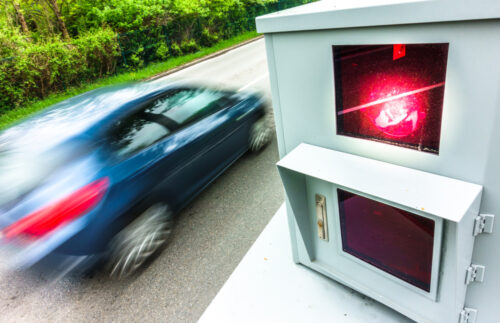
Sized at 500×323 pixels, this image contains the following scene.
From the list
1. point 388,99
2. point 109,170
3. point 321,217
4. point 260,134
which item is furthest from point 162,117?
point 388,99

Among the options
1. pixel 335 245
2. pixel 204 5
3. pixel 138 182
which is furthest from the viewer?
pixel 204 5

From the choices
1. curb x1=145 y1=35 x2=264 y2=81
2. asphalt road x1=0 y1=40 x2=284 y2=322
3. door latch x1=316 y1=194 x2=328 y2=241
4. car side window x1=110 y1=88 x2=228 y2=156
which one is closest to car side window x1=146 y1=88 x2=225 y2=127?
car side window x1=110 y1=88 x2=228 y2=156

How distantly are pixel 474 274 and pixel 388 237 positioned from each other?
416 mm

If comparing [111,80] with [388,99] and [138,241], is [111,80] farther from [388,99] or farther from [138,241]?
[388,99]

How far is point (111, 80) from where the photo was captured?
42.1ft

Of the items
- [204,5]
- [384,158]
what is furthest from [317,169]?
[204,5]

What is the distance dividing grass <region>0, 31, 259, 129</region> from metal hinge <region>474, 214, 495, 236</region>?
34.8ft

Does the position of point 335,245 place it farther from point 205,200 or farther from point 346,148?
point 205,200

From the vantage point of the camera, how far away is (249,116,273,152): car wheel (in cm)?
464

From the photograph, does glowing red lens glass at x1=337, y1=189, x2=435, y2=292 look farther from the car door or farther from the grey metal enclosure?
the car door

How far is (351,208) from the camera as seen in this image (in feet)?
5.99

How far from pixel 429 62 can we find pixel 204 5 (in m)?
17.3

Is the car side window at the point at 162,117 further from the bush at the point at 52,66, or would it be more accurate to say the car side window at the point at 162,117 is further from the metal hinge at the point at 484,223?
the bush at the point at 52,66

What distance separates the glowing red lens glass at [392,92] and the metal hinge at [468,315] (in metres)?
0.85
